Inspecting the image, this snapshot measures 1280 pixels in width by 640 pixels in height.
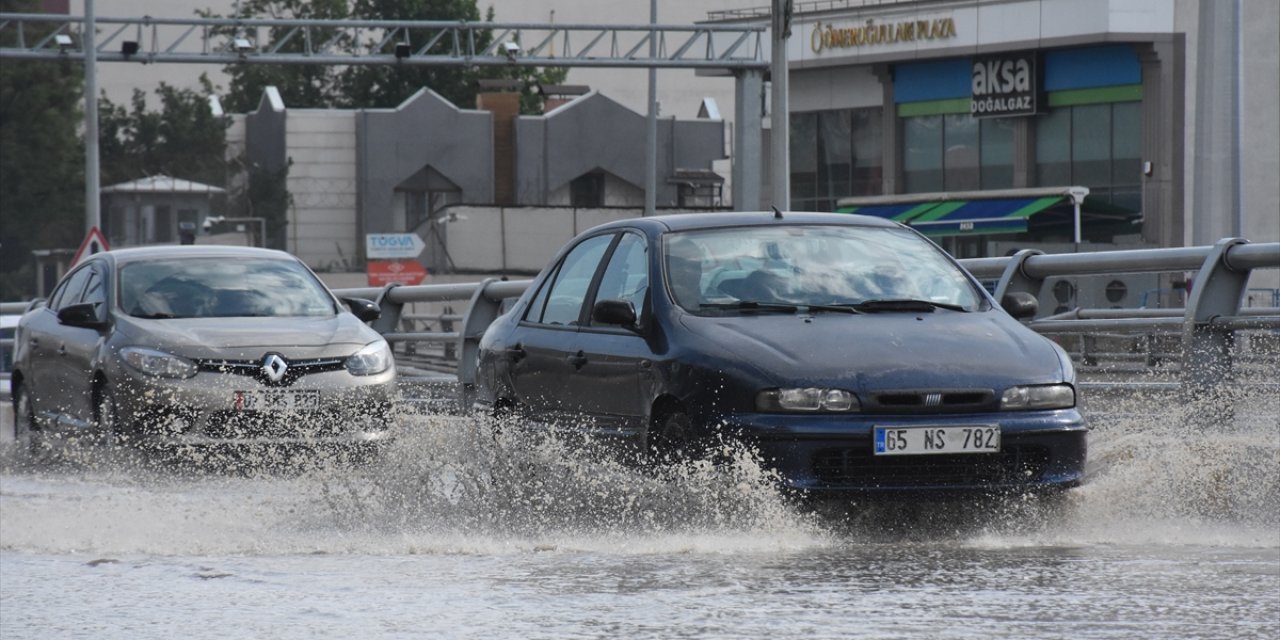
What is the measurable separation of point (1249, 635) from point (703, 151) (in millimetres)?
77239

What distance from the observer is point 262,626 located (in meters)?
6.67

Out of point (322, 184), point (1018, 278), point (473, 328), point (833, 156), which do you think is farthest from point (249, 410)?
point (322, 184)

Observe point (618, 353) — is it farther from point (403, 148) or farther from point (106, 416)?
point (403, 148)

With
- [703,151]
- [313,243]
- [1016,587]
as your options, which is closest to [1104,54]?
[703,151]

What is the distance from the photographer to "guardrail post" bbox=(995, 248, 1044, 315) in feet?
42.7

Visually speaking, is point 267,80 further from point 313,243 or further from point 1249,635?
point 1249,635

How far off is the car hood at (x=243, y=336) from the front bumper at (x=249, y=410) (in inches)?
7.3

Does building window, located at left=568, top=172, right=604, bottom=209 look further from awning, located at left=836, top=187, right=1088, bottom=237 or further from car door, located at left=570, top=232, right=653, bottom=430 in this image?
car door, located at left=570, top=232, right=653, bottom=430

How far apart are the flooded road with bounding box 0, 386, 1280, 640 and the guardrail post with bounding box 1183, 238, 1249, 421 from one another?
0.26 metres

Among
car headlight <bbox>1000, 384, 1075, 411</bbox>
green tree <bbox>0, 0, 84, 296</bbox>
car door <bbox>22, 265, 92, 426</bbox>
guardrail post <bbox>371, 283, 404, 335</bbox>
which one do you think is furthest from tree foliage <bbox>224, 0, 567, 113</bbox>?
car headlight <bbox>1000, 384, 1075, 411</bbox>

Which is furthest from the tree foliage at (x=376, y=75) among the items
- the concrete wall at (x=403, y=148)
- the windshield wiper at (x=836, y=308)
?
the windshield wiper at (x=836, y=308)

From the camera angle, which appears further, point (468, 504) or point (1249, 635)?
point (468, 504)

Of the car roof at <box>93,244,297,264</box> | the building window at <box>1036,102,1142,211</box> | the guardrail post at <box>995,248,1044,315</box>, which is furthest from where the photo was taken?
the building window at <box>1036,102,1142,211</box>

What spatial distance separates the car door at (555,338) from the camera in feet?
32.5
